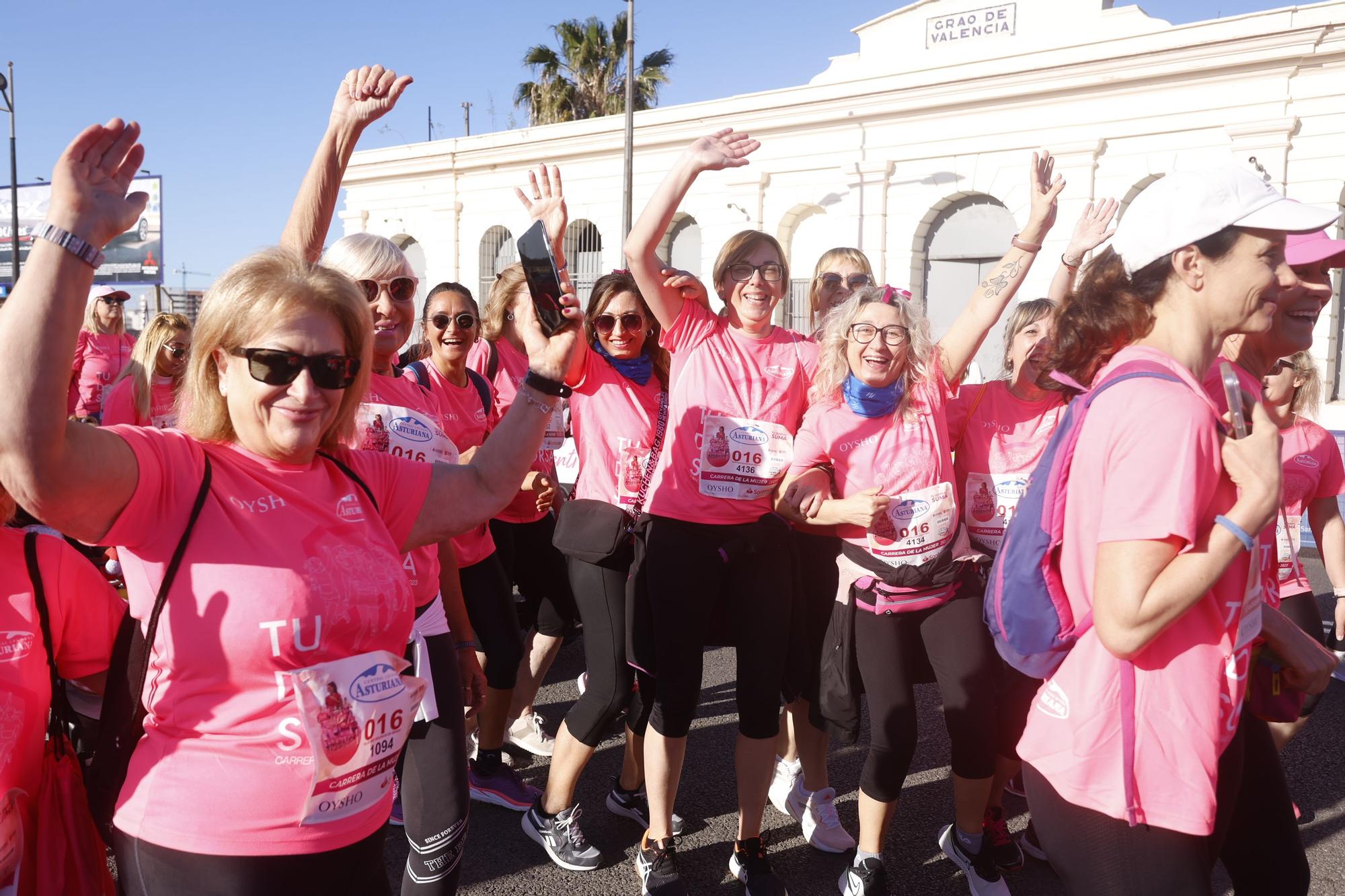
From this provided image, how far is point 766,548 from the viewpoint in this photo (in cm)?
338

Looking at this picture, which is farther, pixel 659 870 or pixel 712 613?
pixel 712 613

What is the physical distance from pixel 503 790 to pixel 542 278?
2.61 m

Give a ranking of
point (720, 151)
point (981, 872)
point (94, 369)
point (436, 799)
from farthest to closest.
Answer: point (94, 369) → point (720, 151) → point (981, 872) → point (436, 799)

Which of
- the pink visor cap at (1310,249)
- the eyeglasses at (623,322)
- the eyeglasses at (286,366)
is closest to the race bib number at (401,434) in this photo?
the eyeglasses at (623,322)

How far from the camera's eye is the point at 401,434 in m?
3.08

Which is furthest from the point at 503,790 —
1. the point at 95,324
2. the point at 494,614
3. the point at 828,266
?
the point at 95,324

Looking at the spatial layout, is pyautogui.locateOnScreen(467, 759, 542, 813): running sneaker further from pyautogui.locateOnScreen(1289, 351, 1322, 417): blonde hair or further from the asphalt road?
pyautogui.locateOnScreen(1289, 351, 1322, 417): blonde hair

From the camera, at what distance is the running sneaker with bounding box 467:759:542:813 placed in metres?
4.03

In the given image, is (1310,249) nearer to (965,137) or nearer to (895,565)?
(895,565)

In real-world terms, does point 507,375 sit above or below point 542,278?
below

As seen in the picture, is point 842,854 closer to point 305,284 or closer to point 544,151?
point 305,284

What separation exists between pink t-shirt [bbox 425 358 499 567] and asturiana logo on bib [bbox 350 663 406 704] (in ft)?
6.31

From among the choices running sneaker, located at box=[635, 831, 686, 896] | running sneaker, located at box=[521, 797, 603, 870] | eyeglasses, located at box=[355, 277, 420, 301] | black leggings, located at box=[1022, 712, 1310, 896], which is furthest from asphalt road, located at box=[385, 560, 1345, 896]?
eyeglasses, located at box=[355, 277, 420, 301]

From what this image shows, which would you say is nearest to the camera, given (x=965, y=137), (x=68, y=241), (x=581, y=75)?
(x=68, y=241)
